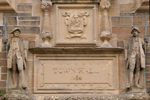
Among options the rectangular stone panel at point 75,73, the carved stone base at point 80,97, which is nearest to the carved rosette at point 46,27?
the rectangular stone panel at point 75,73

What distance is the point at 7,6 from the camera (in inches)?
499

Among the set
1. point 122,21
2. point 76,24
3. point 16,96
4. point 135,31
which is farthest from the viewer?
point 122,21

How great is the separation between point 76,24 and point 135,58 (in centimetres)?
166

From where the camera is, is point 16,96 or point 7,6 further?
point 7,6

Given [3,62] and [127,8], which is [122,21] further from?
[3,62]

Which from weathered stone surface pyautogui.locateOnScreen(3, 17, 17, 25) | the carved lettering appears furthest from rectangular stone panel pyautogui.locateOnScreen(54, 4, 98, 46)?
weathered stone surface pyautogui.locateOnScreen(3, 17, 17, 25)

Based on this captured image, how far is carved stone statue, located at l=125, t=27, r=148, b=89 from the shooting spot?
40.2 feet

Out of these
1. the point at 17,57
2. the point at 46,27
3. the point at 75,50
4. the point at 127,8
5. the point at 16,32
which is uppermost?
the point at 127,8

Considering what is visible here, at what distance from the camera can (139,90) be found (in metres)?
12.2

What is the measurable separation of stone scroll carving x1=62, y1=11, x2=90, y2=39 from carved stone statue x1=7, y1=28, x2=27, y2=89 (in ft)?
3.80

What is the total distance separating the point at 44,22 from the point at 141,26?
238cm

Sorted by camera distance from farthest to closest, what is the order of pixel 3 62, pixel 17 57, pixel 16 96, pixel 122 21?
pixel 122 21 → pixel 3 62 → pixel 17 57 → pixel 16 96

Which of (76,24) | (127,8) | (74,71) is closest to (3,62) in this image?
(74,71)

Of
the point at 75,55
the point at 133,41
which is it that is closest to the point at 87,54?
the point at 75,55
